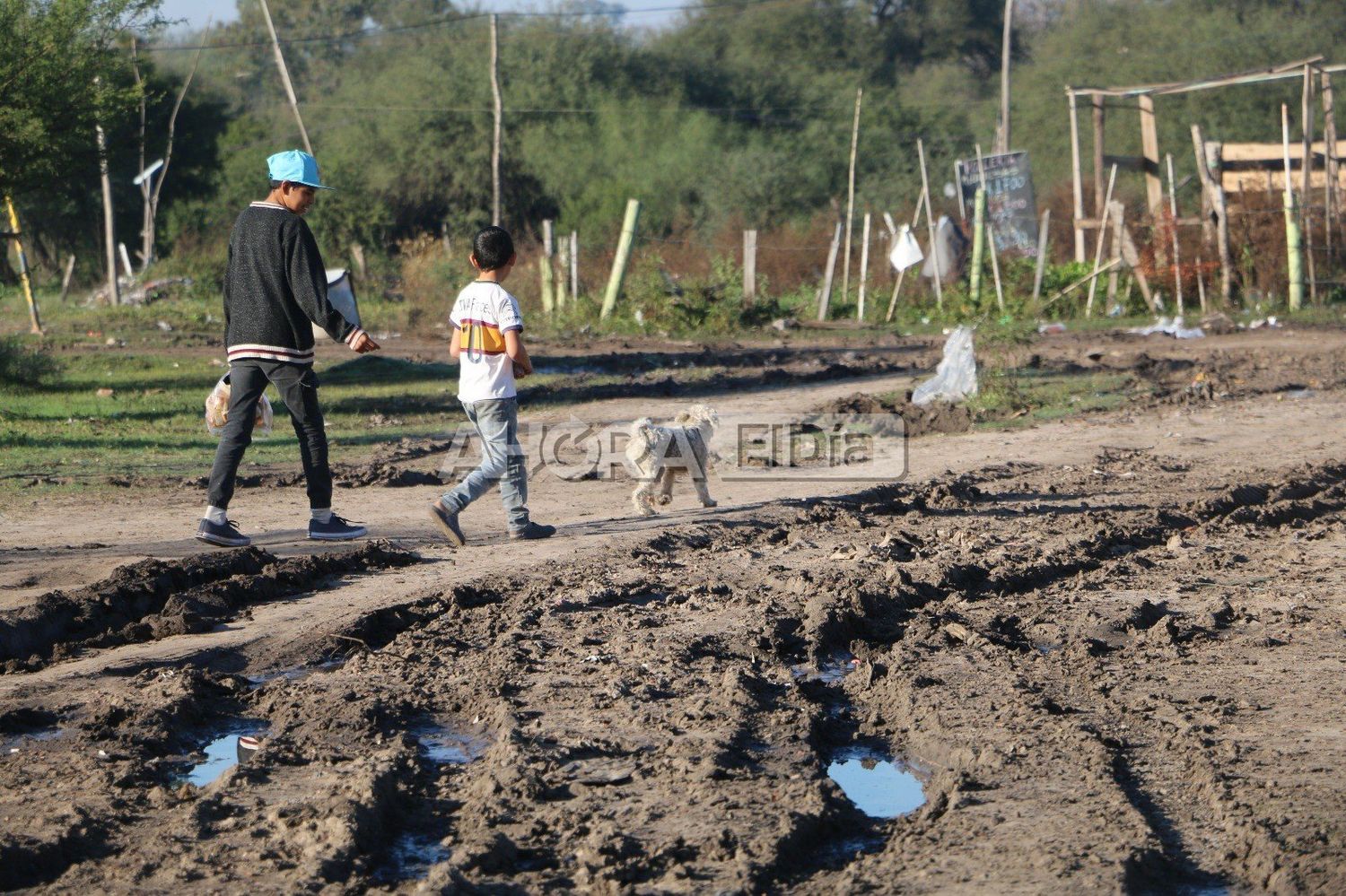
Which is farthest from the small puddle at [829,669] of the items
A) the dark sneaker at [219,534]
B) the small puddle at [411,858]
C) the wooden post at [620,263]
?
the wooden post at [620,263]

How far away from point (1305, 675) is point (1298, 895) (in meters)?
2.16

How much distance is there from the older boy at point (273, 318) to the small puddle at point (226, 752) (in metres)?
2.63

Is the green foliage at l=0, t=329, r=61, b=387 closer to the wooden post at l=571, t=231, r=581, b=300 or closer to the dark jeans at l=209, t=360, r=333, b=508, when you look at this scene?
the dark jeans at l=209, t=360, r=333, b=508

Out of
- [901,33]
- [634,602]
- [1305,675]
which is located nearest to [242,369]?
[634,602]

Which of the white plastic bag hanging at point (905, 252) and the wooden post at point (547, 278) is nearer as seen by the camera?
the white plastic bag hanging at point (905, 252)

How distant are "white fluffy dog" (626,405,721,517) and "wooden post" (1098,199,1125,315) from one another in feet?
50.6

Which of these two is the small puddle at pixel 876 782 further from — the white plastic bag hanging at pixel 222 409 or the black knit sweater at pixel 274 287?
the white plastic bag hanging at pixel 222 409

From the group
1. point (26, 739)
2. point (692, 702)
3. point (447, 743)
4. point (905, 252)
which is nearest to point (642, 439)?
point (692, 702)

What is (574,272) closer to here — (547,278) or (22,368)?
(547,278)

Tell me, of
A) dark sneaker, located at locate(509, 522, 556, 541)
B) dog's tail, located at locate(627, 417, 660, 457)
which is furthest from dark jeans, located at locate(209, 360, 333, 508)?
dog's tail, located at locate(627, 417, 660, 457)

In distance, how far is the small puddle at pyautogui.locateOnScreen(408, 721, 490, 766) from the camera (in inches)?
186

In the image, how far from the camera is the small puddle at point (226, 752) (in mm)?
4543

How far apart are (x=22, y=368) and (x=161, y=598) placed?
398 inches

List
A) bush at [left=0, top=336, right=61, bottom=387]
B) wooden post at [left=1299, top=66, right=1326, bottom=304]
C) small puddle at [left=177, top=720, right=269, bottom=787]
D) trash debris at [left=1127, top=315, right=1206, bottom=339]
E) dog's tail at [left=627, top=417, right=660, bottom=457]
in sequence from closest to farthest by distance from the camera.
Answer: small puddle at [left=177, top=720, right=269, bottom=787], dog's tail at [left=627, top=417, right=660, bottom=457], bush at [left=0, top=336, right=61, bottom=387], trash debris at [left=1127, top=315, right=1206, bottom=339], wooden post at [left=1299, top=66, right=1326, bottom=304]
